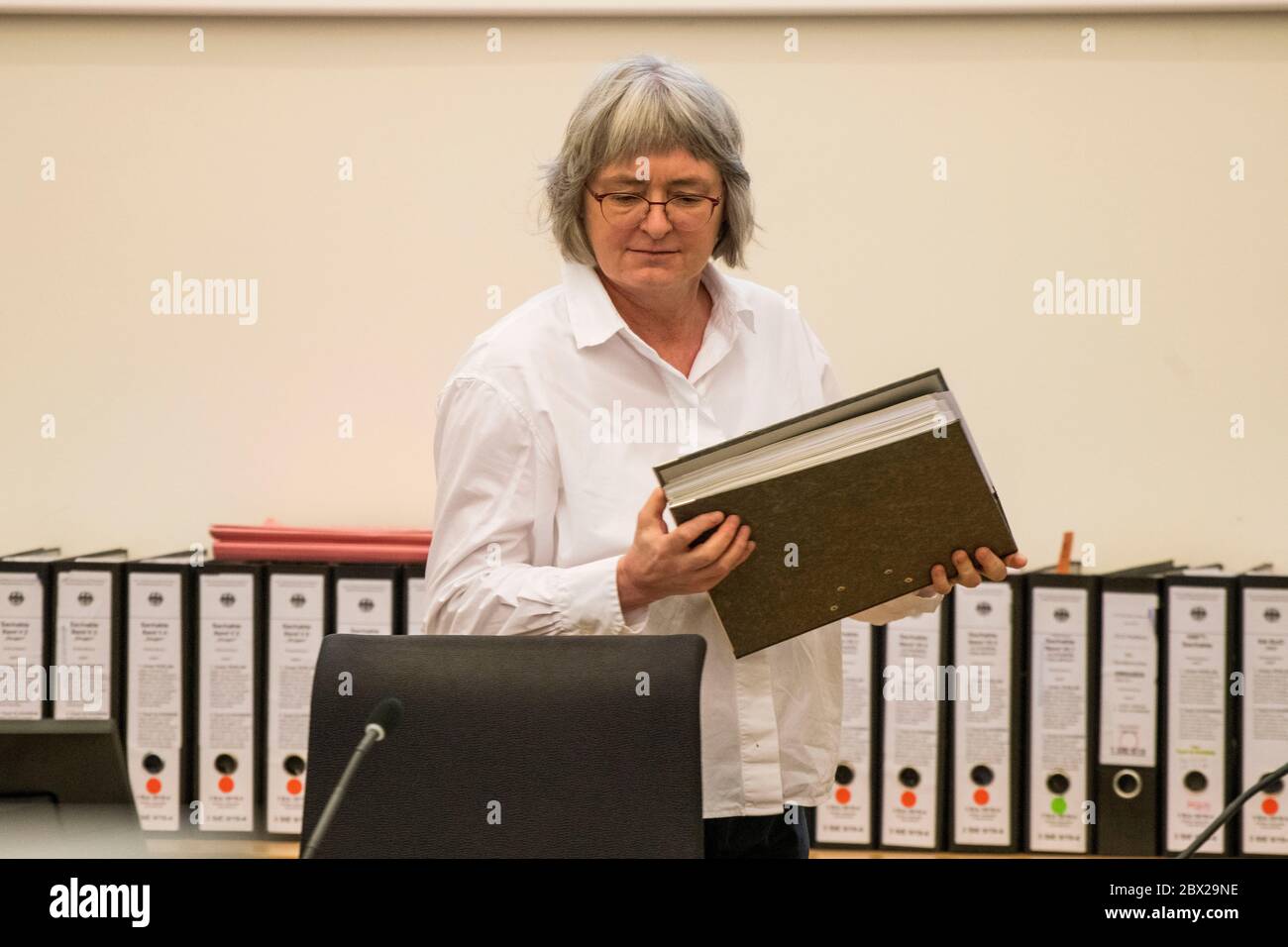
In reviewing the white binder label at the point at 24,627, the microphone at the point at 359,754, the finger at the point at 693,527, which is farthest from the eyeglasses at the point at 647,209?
the white binder label at the point at 24,627

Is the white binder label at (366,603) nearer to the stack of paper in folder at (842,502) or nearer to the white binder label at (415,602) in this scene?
the white binder label at (415,602)

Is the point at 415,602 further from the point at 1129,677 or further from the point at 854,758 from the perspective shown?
the point at 1129,677

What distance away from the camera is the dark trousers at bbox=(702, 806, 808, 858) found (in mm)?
1199

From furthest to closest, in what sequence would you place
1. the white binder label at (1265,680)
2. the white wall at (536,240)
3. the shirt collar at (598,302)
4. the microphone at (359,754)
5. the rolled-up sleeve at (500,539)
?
the white wall at (536,240)
the white binder label at (1265,680)
the shirt collar at (598,302)
the rolled-up sleeve at (500,539)
the microphone at (359,754)

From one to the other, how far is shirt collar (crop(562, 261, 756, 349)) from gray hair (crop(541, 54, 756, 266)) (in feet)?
0.10

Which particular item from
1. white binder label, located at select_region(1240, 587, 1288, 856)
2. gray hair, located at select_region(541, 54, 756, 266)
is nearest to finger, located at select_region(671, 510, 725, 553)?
gray hair, located at select_region(541, 54, 756, 266)

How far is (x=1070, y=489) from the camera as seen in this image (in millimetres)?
2076

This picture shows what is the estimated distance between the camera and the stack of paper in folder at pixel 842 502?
3.44ft

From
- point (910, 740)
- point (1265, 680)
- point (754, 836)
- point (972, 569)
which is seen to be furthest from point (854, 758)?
point (972, 569)

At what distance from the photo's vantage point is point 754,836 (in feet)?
3.98

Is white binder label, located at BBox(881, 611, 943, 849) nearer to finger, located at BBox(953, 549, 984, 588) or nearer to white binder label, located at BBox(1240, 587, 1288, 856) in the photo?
white binder label, located at BBox(1240, 587, 1288, 856)

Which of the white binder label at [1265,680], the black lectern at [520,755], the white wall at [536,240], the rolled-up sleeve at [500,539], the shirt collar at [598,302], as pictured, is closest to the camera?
the black lectern at [520,755]

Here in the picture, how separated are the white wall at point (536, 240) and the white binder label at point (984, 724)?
1.09ft
